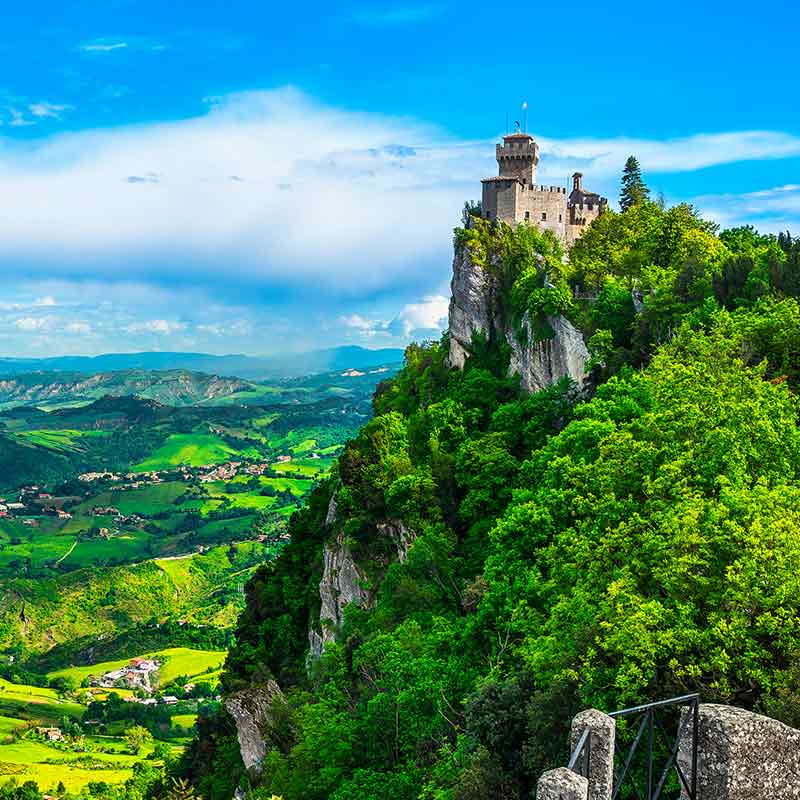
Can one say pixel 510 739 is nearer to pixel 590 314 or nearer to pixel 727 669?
pixel 727 669

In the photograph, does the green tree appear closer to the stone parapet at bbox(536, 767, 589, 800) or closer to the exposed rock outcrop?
the exposed rock outcrop

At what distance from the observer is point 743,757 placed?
12555 millimetres

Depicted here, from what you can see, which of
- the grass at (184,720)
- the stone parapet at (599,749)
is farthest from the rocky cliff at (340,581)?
the grass at (184,720)

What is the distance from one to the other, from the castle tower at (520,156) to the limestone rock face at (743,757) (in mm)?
68232

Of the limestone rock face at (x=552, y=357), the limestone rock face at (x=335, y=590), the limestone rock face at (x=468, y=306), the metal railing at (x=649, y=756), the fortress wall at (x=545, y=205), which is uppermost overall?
the fortress wall at (x=545, y=205)

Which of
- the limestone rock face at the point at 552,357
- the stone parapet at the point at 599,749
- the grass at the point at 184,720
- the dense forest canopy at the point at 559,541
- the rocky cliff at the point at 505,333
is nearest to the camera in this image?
the stone parapet at the point at 599,749

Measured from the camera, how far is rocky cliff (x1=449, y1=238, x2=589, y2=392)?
5747cm

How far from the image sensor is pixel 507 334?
6794 cm

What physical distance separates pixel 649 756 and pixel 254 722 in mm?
44705

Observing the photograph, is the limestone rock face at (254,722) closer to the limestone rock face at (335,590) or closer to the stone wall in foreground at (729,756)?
the limestone rock face at (335,590)

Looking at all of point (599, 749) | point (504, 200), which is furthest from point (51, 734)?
point (599, 749)

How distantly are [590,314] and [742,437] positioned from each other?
28643 millimetres

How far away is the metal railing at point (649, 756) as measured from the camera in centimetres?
1216

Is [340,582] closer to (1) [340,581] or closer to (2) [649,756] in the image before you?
(1) [340,581]
